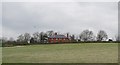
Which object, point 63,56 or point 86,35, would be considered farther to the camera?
point 86,35

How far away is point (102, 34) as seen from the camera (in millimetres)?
142375

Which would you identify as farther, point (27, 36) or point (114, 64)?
point (27, 36)

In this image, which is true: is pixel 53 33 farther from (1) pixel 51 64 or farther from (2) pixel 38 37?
(1) pixel 51 64

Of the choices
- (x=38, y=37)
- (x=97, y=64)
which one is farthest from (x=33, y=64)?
(x=38, y=37)

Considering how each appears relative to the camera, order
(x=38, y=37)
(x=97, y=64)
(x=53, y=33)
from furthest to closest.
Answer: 1. (x=53, y=33)
2. (x=38, y=37)
3. (x=97, y=64)

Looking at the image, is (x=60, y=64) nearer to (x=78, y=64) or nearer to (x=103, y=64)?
(x=78, y=64)

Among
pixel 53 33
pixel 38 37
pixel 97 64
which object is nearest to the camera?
pixel 97 64

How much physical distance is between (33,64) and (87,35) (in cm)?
12921

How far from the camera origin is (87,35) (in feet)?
484

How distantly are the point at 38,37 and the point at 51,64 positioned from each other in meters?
123

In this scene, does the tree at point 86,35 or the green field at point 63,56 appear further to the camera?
the tree at point 86,35

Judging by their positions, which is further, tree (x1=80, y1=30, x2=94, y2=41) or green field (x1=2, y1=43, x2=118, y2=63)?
tree (x1=80, y1=30, x2=94, y2=41)

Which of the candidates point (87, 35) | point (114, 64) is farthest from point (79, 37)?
point (114, 64)

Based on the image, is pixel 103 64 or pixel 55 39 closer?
pixel 103 64
